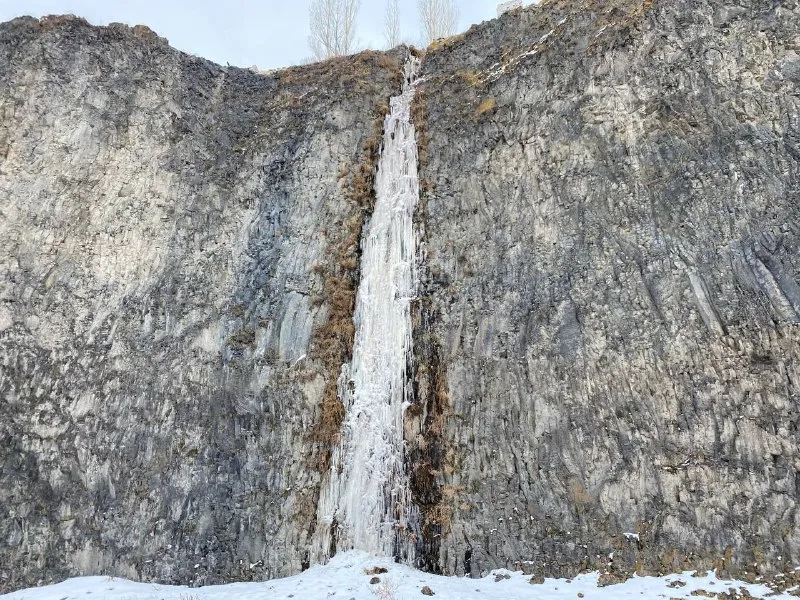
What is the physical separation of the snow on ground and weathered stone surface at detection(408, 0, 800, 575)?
45 cm

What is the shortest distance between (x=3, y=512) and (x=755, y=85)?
1777cm

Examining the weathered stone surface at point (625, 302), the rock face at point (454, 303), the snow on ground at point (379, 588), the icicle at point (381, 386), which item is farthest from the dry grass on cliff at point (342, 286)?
the snow on ground at point (379, 588)

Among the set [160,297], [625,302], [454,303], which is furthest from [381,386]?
[160,297]

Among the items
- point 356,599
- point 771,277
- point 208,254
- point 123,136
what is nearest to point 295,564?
point 356,599

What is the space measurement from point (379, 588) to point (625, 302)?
7.36m

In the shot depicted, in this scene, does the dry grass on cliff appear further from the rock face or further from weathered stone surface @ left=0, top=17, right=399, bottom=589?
weathered stone surface @ left=0, top=17, right=399, bottom=589

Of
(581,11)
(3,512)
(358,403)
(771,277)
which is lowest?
(3,512)

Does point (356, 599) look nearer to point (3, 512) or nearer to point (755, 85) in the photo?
point (3, 512)

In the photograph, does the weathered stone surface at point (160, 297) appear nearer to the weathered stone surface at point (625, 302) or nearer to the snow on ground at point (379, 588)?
the snow on ground at point (379, 588)

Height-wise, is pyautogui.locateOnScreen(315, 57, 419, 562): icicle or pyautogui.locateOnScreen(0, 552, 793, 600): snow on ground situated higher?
pyautogui.locateOnScreen(315, 57, 419, 562): icicle

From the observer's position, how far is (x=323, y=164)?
15938 mm

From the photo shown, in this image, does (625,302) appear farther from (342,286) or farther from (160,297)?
(160,297)

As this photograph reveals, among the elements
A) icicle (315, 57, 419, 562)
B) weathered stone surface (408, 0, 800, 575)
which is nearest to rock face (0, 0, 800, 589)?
weathered stone surface (408, 0, 800, 575)

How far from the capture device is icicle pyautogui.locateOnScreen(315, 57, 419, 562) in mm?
11195
